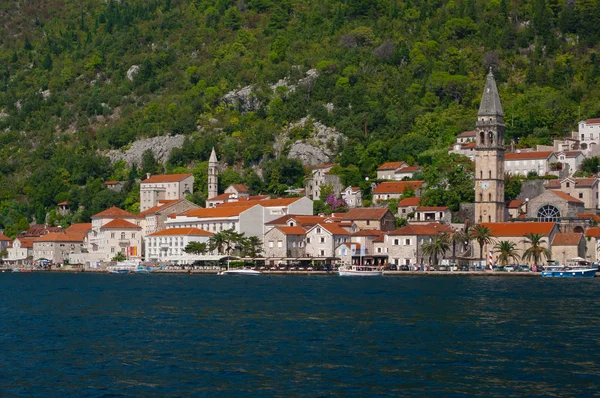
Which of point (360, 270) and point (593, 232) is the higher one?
point (593, 232)

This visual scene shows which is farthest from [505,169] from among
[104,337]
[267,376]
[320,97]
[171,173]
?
[267,376]

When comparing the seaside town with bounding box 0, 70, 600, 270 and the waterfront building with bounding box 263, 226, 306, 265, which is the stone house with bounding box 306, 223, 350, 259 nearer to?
the seaside town with bounding box 0, 70, 600, 270

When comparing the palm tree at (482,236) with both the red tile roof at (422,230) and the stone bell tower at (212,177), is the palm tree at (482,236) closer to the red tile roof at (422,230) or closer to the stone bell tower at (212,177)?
the red tile roof at (422,230)

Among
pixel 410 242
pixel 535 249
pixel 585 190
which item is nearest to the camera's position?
pixel 535 249

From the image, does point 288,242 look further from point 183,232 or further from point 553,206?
point 553,206

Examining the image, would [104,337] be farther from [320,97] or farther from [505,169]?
[320,97]

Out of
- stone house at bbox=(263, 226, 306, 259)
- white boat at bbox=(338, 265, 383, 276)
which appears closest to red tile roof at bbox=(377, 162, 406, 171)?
stone house at bbox=(263, 226, 306, 259)

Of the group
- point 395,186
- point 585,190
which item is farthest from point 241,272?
point 585,190
